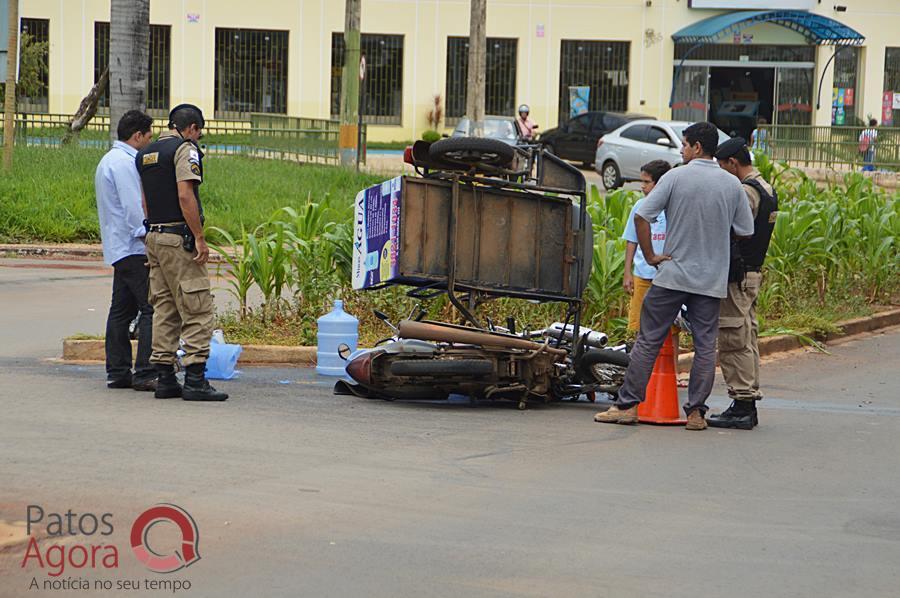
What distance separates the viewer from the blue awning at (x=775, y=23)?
4484 centimetres

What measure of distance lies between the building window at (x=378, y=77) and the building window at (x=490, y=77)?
165cm

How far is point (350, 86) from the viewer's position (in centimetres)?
2555

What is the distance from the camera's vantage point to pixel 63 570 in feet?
17.7

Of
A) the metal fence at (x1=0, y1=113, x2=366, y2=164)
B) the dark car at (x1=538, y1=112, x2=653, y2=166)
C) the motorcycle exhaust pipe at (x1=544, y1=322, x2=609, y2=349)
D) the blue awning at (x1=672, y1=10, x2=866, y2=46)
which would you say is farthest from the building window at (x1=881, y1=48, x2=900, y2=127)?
the motorcycle exhaust pipe at (x1=544, y1=322, x2=609, y2=349)

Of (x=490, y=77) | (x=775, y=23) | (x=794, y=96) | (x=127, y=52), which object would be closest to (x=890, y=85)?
(x=794, y=96)

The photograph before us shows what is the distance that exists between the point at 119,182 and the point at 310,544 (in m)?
4.18

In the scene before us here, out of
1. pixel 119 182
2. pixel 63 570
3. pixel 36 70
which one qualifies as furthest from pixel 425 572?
pixel 36 70

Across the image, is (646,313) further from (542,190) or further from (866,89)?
(866,89)

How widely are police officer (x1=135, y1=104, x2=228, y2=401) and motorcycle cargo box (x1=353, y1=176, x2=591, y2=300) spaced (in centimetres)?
110

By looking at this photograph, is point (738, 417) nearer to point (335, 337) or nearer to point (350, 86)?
point (335, 337)

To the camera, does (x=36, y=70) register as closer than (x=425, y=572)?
No

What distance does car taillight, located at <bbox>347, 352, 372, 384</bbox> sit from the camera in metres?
9.15

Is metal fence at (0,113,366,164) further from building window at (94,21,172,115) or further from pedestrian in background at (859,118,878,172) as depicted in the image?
building window at (94,21,172,115)

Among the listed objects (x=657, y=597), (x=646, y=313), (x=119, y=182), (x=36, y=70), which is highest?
(x=36, y=70)
